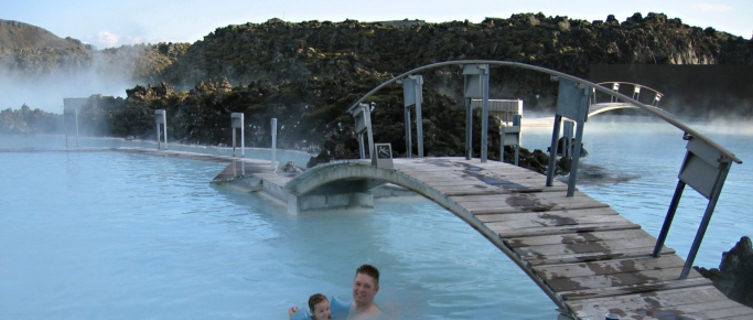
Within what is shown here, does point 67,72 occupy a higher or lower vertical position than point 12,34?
lower

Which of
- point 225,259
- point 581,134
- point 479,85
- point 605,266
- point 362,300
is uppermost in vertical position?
point 479,85

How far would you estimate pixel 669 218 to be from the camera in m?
4.82

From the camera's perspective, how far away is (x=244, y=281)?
23.4 ft

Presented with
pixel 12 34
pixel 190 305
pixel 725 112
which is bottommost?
pixel 190 305

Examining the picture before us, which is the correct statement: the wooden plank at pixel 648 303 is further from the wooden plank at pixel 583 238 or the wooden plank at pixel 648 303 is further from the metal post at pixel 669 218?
the wooden plank at pixel 583 238

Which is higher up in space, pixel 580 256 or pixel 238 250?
pixel 580 256

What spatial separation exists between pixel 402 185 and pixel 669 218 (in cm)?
322

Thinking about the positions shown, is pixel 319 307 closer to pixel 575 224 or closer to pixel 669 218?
pixel 575 224

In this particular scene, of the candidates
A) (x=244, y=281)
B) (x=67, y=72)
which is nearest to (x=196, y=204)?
(x=244, y=281)

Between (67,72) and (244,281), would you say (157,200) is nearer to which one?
(244,281)

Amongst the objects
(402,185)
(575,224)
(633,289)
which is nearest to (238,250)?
(402,185)

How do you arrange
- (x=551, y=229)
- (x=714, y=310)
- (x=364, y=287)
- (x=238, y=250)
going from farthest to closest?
(x=238, y=250) → (x=551, y=229) → (x=364, y=287) → (x=714, y=310)

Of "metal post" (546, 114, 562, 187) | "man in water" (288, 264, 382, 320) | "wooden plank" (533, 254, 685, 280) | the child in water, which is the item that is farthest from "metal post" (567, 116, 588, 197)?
the child in water

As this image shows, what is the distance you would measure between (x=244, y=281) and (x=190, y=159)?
12699 mm
